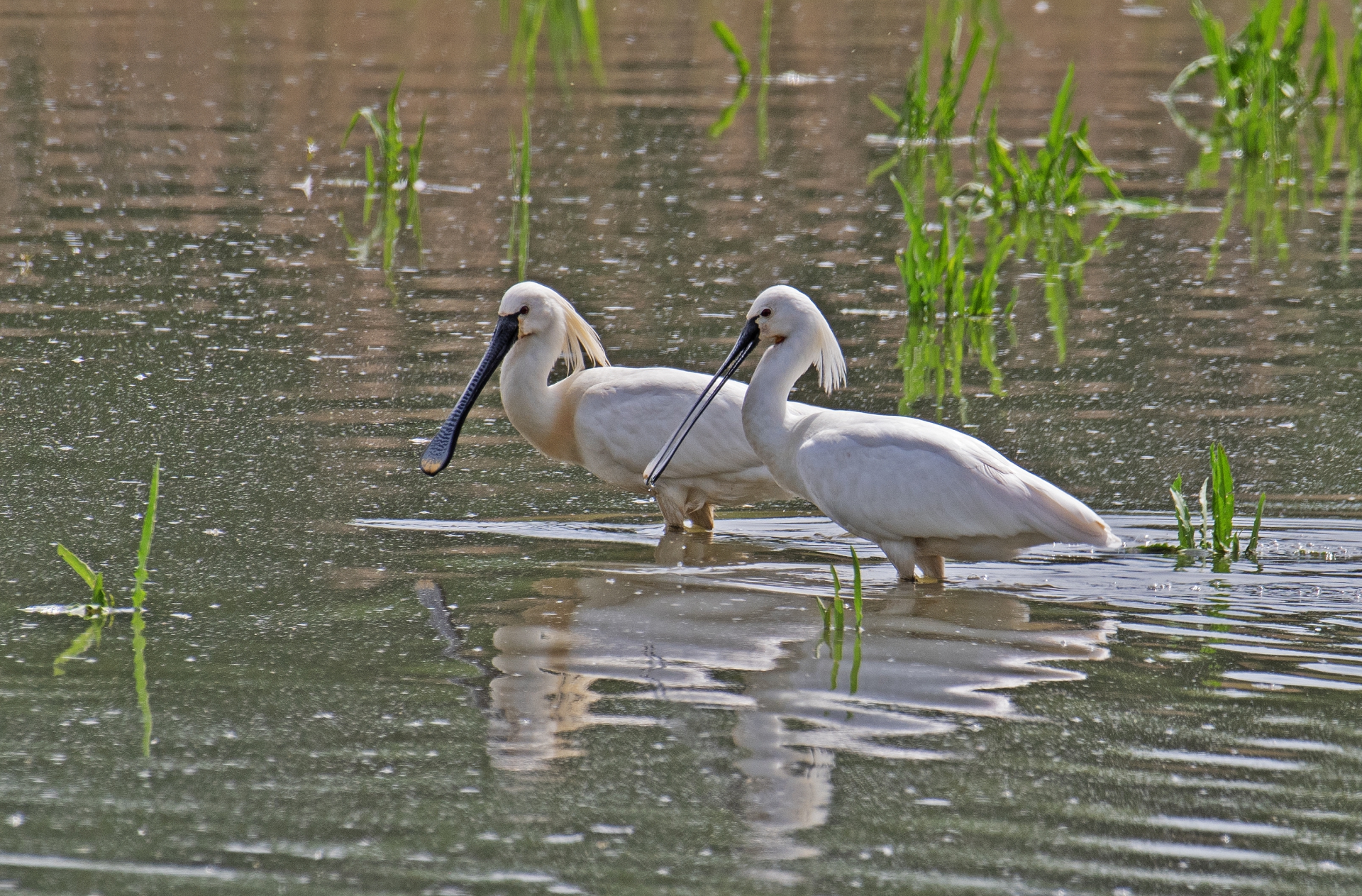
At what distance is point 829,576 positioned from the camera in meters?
A: 6.08

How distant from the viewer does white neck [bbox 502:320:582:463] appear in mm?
7055

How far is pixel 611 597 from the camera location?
19.1 feet

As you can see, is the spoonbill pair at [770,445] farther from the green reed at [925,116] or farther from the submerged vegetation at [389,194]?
the green reed at [925,116]

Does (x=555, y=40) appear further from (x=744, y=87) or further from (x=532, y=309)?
(x=532, y=309)

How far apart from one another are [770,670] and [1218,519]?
5.86 feet

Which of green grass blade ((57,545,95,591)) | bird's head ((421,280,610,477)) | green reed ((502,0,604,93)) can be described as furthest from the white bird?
green reed ((502,0,604,93))

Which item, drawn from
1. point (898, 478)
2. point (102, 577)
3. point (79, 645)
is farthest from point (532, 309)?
point (79, 645)

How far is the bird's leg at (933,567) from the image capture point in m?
6.17

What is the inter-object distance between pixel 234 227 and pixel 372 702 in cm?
754

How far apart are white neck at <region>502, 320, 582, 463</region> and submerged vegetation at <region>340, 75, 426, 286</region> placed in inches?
151

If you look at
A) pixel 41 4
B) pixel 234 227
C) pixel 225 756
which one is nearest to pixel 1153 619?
pixel 225 756

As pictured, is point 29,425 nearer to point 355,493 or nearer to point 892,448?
point 355,493

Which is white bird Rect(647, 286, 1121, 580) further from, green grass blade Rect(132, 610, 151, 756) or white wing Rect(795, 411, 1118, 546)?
green grass blade Rect(132, 610, 151, 756)

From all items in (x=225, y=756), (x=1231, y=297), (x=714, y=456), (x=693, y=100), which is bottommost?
(x=225, y=756)
